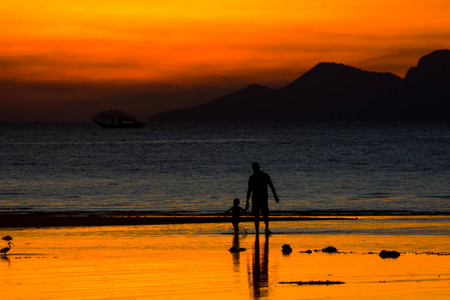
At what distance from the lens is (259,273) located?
13039mm

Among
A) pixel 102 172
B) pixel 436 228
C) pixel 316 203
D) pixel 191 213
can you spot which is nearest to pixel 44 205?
pixel 191 213

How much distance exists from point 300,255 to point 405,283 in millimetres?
3502

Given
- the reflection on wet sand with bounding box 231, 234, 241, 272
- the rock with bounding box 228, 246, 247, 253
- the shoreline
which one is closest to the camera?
the reflection on wet sand with bounding box 231, 234, 241, 272

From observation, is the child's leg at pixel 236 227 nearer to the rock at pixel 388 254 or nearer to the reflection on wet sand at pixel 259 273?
the reflection on wet sand at pixel 259 273

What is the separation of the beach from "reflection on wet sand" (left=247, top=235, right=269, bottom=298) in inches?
0.6

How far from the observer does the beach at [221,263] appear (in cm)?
1141

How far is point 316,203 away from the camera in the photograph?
103 feet

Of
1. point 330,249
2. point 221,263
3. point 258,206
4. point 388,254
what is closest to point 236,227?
point 258,206

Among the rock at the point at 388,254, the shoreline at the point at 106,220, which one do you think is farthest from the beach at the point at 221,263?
the shoreline at the point at 106,220

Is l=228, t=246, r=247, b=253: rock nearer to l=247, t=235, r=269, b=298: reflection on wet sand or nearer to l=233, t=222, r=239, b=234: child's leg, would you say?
l=247, t=235, r=269, b=298: reflection on wet sand

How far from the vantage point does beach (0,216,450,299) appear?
1141cm

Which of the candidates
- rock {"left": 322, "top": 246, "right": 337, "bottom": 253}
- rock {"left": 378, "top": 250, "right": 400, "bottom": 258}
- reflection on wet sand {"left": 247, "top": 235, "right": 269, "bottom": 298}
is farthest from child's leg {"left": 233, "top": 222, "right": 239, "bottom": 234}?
rock {"left": 378, "top": 250, "right": 400, "bottom": 258}

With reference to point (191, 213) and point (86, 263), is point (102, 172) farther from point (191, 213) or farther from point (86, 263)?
point (86, 263)

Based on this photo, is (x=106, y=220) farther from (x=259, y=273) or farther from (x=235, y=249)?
(x=259, y=273)
